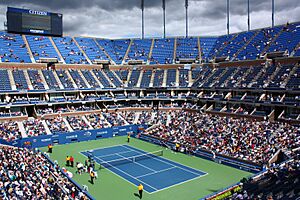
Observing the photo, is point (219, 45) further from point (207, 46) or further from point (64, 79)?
point (64, 79)

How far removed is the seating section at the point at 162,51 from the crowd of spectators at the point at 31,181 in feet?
142

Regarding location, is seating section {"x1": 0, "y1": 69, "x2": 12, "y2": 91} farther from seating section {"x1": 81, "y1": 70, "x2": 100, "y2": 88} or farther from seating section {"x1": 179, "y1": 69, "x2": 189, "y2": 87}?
seating section {"x1": 179, "y1": 69, "x2": 189, "y2": 87}

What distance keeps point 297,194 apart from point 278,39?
142ft

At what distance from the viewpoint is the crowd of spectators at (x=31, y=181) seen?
1859 centimetres

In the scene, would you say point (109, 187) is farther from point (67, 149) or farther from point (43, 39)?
point (43, 39)

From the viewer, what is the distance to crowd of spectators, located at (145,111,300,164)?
29822 millimetres

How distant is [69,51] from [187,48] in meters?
28.4

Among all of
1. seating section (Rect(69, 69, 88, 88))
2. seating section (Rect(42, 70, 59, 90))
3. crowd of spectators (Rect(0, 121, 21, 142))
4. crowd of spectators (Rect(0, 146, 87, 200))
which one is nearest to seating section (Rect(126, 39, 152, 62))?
seating section (Rect(69, 69, 88, 88))

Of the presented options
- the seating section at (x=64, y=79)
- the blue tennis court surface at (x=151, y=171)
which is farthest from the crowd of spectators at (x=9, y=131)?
the seating section at (x=64, y=79)

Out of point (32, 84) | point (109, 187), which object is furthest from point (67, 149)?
point (32, 84)

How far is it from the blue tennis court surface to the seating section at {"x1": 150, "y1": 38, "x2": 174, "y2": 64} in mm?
33953

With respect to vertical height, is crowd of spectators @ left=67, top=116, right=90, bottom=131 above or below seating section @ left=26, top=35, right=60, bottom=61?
below

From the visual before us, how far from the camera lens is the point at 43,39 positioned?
6306 cm

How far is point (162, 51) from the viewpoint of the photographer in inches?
2692
